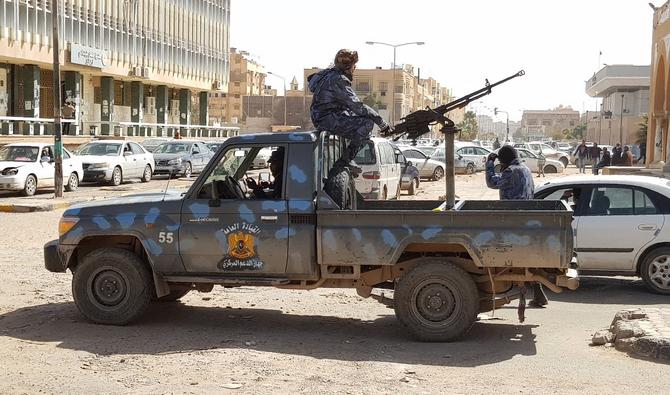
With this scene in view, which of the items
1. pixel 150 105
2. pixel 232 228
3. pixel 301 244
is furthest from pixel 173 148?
pixel 301 244

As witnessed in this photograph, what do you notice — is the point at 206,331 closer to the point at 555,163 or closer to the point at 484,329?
the point at 484,329

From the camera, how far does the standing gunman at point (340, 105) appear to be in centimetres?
838

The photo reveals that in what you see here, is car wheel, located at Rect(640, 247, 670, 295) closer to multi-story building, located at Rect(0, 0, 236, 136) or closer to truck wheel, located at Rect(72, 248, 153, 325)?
truck wheel, located at Rect(72, 248, 153, 325)

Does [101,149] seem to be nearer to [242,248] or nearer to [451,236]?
[242,248]

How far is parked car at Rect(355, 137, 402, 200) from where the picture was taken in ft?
62.4

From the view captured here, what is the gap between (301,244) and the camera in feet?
26.5

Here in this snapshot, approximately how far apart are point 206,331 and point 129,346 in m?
0.89

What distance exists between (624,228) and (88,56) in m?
41.8

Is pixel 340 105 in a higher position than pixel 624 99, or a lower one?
lower

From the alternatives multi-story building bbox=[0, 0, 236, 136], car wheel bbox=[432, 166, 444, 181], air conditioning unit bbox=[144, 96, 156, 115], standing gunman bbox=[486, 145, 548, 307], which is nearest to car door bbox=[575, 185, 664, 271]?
standing gunman bbox=[486, 145, 548, 307]

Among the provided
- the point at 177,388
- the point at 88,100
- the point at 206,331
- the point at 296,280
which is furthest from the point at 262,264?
the point at 88,100

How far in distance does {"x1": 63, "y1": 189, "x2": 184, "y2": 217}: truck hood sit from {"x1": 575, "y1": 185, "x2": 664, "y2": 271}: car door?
16.9 ft

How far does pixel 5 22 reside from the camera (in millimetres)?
40250

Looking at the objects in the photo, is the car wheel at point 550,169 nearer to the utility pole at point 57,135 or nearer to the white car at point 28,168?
the white car at point 28,168
